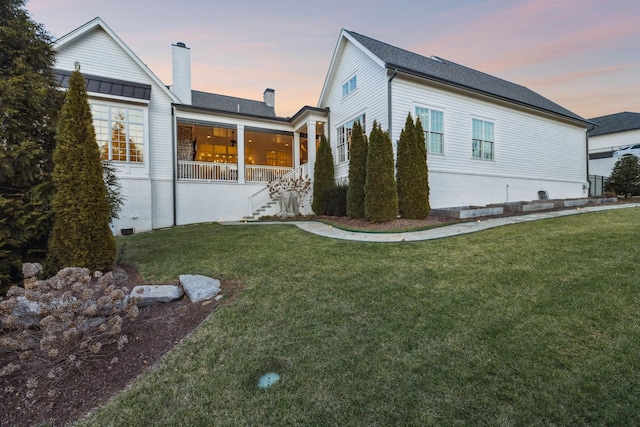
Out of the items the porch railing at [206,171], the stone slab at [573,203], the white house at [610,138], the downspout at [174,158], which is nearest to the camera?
the stone slab at [573,203]

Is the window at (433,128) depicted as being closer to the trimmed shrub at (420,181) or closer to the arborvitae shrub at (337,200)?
the trimmed shrub at (420,181)

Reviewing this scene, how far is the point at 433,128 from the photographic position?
1031cm

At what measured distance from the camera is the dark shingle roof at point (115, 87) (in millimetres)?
10148

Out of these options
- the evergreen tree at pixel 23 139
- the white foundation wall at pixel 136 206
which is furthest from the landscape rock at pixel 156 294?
the white foundation wall at pixel 136 206

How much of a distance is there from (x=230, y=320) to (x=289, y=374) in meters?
1.09

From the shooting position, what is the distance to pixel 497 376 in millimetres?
2025

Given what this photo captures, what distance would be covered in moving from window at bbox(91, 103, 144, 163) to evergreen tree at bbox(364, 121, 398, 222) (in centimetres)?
879

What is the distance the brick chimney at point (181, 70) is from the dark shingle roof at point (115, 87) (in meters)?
2.70

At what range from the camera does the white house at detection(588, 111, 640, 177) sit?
20.3 meters

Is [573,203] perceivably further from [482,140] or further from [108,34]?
[108,34]

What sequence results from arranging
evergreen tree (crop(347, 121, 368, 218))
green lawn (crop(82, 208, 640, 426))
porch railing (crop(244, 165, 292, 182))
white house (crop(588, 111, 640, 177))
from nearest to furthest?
green lawn (crop(82, 208, 640, 426)) → evergreen tree (crop(347, 121, 368, 218)) → porch railing (crop(244, 165, 292, 182)) → white house (crop(588, 111, 640, 177))

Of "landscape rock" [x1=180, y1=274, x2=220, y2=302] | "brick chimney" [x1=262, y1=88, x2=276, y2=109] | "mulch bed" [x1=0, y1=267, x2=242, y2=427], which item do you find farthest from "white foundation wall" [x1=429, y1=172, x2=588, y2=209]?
"brick chimney" [x1=262, y1=88, x2=276, y2=109]

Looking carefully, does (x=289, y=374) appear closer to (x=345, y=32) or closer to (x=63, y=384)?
(x=63, y=384)

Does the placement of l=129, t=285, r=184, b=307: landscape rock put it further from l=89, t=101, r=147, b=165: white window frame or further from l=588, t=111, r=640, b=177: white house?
l=588, t=111, r=640, b=177: white house
